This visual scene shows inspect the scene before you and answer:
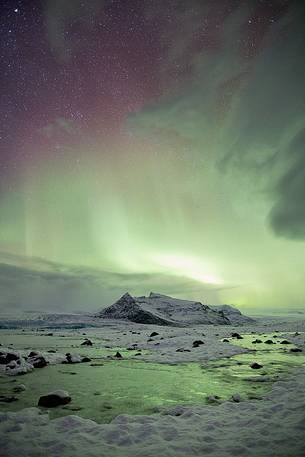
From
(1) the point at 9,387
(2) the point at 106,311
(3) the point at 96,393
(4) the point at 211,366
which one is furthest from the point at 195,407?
(2) the point at 106,311

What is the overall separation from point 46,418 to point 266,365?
10058 mm

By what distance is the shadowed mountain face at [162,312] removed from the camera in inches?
2749

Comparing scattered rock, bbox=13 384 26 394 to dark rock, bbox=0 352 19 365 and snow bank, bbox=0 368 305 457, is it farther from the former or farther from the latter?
dark rock, bbox=0 352 19 365

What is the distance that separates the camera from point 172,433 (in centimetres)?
527

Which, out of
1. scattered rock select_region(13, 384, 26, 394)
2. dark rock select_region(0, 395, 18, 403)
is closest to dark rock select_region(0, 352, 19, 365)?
scattered rock select_region(13, 384, 26, 394)

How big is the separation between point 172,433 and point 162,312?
76795 millimetres

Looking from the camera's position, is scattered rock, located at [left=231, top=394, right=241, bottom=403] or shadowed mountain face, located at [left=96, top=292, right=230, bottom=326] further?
shadowed mountain face, located at [left=96, top=292, right=230, bottom=326]

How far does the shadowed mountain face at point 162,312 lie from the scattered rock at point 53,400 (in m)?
63.7

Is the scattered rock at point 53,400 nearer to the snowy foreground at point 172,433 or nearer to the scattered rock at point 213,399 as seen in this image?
the snowy foreground at point 172,433

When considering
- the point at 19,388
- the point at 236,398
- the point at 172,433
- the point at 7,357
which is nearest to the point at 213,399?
the point at 236,398

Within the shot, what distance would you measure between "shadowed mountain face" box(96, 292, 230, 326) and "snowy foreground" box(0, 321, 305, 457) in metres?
64.2

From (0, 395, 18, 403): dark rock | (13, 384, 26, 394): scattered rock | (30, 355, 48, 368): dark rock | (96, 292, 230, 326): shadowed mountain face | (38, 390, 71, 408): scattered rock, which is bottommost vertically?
(96, 292, 230, 326): shadowed mountain face

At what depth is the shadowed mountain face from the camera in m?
69.8

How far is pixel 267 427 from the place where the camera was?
17.8ft
